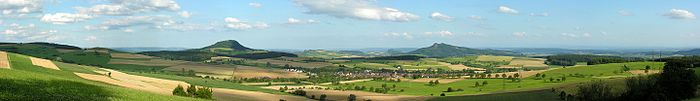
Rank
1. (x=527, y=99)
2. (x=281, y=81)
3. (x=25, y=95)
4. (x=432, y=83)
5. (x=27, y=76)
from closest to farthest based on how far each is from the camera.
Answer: (x=25, y=95)
(x=27, y=76)
(x=527, y=99)
(x=432, y=83)
(x=281, y=81)

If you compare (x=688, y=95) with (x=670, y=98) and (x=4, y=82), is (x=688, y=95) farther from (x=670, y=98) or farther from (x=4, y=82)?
(x=4, y=82)

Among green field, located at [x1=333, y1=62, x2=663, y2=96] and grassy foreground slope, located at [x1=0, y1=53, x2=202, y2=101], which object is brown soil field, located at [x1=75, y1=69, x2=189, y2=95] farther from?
green field, located at [x1=333, y1=62, x2=663, y2=96]

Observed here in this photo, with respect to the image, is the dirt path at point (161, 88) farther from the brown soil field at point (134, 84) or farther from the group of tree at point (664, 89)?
the group of tree at point (664, 89)

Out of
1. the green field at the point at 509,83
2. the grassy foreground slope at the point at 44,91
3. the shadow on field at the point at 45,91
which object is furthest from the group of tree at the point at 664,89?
the shadow on field at the point at 45,91

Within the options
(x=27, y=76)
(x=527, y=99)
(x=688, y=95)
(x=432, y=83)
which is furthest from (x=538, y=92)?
(x=27, y=76)

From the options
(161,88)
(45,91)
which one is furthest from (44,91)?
(161,88)

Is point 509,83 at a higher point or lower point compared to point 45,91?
lower

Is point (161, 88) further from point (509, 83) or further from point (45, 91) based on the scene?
point (509, 83)

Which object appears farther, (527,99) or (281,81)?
(281,81)
